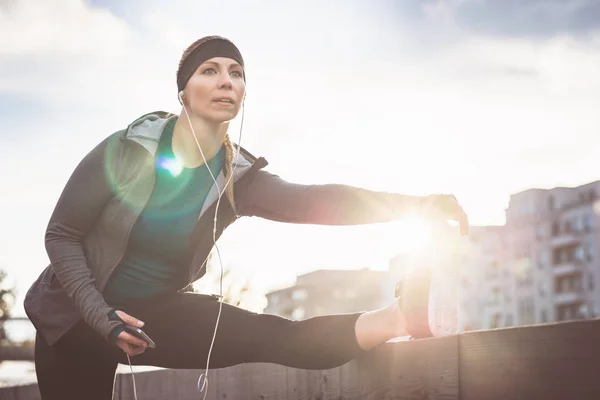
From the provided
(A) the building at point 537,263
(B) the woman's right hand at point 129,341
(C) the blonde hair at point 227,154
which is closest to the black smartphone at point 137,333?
(B) the woman's right hand at point 129,341

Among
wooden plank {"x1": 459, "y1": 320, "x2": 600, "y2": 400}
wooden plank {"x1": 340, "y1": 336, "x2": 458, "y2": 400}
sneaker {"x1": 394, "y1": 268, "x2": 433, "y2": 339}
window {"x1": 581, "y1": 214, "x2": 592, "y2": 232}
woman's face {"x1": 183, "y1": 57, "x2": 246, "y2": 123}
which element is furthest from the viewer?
window {"x1": 581, "y1": 214, "x2": 592, "y2": 232}

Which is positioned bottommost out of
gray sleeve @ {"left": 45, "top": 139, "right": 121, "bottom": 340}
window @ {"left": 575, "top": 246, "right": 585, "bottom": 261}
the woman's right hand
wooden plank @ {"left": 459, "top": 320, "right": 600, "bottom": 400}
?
wooden plank @ {"left": 459, "top": 320, "right": 600, "bottom": 400}

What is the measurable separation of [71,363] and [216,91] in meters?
1.56

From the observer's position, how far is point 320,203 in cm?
395

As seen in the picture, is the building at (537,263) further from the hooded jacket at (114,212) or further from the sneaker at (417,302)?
the sneaker at (417,302)

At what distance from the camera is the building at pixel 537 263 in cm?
8862

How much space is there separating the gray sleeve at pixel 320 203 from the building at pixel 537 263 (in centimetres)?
8482

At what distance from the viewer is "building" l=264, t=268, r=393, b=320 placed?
135125 mm

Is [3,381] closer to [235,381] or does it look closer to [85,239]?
[235,381]

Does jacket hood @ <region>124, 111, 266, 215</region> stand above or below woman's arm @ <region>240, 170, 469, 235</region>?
above

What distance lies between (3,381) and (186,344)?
366cm

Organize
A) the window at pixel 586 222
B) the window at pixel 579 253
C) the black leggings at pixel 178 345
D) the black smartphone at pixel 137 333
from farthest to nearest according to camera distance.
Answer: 1. the window at pixel 579 253
2. the window at pixel 586 222
3. the black leggings at pixel 178 345
4. the black smartphone at pixel 137 333

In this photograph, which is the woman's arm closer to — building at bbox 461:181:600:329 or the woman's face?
the woman's face

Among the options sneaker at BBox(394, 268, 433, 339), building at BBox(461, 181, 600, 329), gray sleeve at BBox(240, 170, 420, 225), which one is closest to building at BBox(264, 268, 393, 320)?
building at BBox(461, 181, 600, 329)
